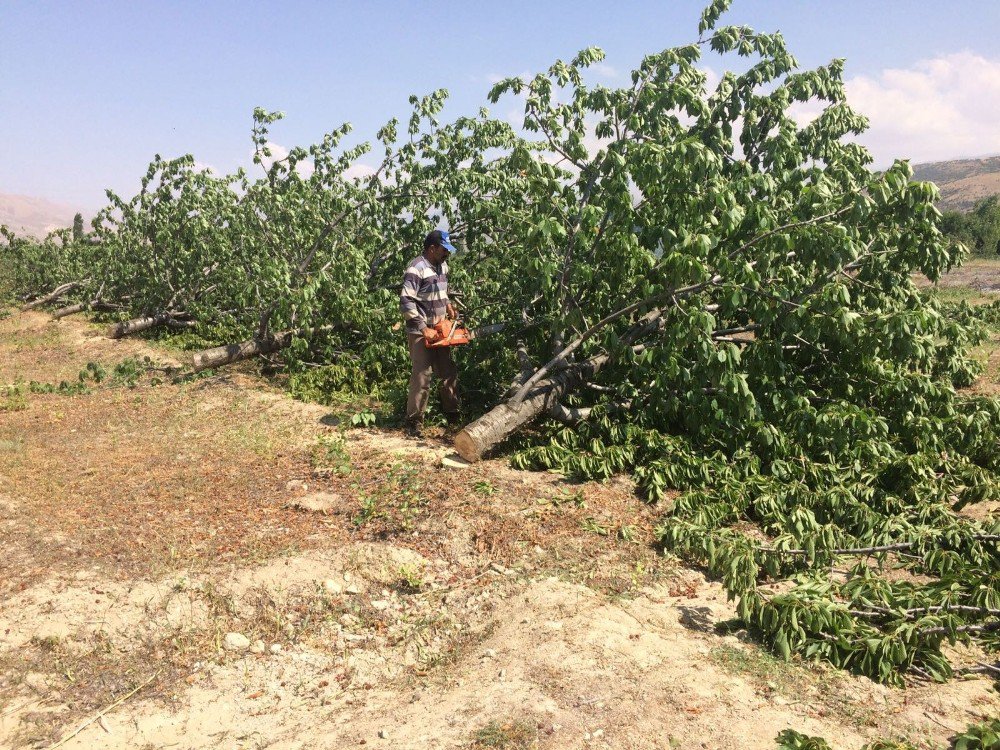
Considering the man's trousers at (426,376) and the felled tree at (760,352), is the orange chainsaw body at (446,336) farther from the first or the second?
the felled tree at (760,352)

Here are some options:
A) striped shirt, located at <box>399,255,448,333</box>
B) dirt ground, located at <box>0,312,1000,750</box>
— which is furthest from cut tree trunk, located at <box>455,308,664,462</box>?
striped shirt, located at <box>399,255,448,333</box>

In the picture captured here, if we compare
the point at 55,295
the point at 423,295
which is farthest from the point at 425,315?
the point at 55,295

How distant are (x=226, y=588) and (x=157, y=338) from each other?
8399 millimetres

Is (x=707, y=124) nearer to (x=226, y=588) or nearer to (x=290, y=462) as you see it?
(x=290, y=462)

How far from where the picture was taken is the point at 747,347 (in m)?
5.98

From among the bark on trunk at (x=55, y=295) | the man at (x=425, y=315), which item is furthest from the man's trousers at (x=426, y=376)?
the bark on trunk at (x=55, y=295)

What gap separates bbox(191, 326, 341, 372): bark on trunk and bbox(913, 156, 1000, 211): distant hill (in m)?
63.2

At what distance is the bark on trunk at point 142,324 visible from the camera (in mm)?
10945

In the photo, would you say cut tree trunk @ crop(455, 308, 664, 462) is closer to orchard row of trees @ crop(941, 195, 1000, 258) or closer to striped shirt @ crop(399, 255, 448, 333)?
striped shirt @ crop(399, 255, 448, 333)

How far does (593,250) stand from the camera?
5914 mm

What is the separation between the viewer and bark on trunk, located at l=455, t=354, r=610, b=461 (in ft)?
17.7

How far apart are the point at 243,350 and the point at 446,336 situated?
3.43m

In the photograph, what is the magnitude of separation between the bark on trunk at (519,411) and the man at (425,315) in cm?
70

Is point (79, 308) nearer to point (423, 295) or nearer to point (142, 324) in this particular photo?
point (142, 324)
